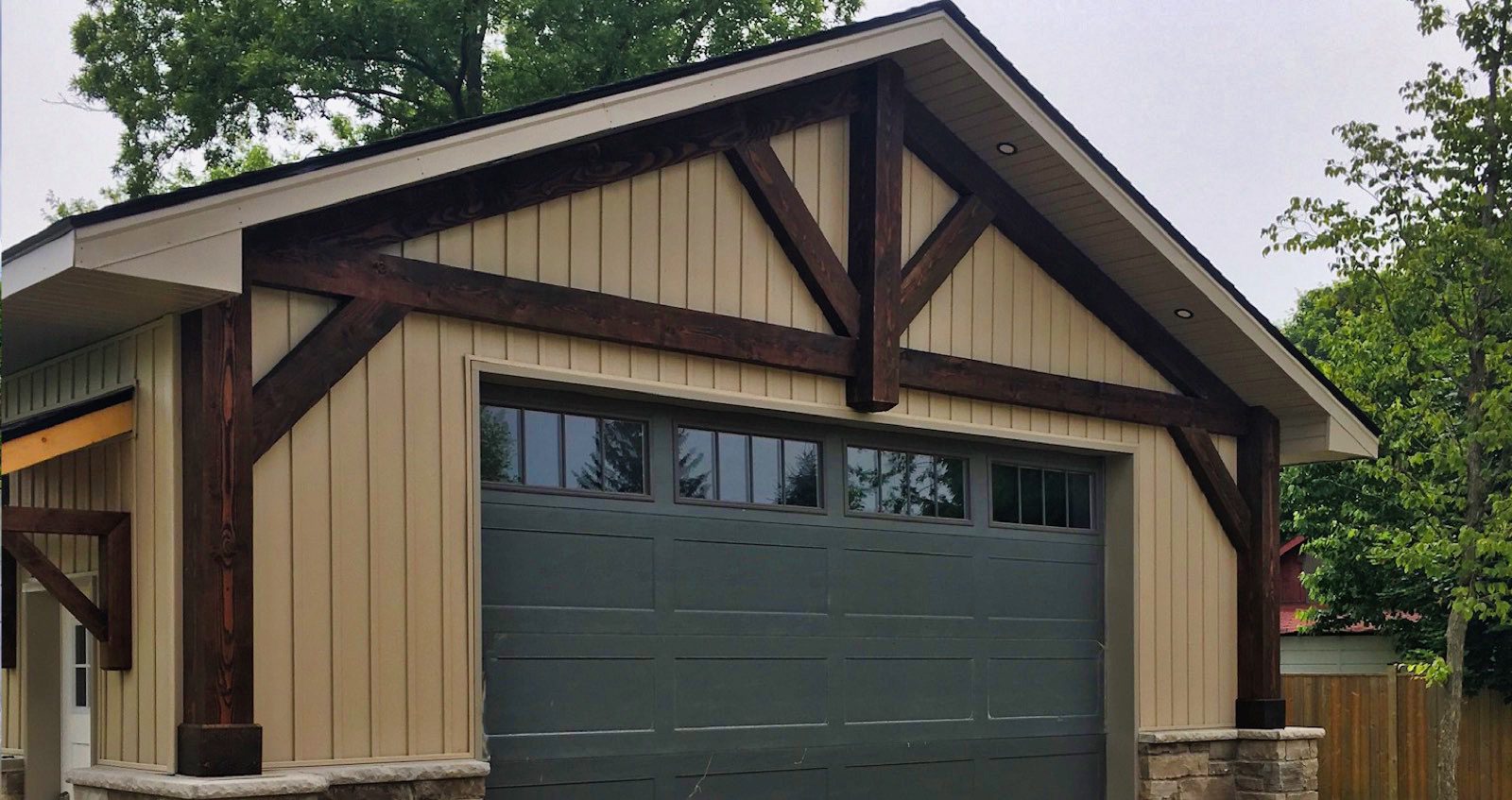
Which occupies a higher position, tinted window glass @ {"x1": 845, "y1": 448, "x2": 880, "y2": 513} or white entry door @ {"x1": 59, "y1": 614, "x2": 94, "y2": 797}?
tinted window glass @ {"x1": 845, "y1": 448, "x2": 880, "y2": 513}

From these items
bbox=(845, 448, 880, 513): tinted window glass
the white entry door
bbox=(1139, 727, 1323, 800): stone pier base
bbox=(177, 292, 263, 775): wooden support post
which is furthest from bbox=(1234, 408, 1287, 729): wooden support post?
the white entry door

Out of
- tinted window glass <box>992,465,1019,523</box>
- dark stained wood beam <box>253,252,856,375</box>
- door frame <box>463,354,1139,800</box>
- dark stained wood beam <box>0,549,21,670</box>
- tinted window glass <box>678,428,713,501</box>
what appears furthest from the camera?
tinted window glass <box>992,465,1019,523</box>

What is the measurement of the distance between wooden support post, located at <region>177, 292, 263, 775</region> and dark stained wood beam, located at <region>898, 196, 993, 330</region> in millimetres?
4288

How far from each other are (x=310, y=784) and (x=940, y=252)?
17.3 ft

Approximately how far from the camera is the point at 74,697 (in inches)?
335

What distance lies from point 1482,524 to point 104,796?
11.9 meters

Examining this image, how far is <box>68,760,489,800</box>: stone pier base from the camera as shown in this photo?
6.37 metres

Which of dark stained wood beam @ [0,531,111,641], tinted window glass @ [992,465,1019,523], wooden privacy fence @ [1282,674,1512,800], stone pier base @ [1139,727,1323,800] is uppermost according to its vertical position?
tinted window glass @ [992,465,1019,523]

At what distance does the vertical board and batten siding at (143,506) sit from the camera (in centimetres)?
680

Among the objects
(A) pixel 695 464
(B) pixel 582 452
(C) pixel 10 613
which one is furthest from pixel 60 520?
(A) pixel 695 464

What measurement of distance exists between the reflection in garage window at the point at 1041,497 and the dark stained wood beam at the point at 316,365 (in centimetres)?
481

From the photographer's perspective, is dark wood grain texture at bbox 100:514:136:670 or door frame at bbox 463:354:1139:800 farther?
door frame at bbox 463:354:1139:800

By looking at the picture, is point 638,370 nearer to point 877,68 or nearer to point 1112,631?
point 877,68

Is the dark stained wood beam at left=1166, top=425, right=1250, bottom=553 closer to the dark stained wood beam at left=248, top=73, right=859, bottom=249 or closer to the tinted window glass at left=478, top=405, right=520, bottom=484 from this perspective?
the dark stained wood beam at left=248, top=73, right=859, bottom=249
